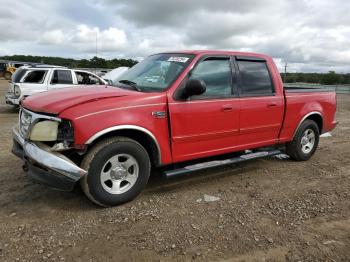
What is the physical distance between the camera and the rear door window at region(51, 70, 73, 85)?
43.1 ft

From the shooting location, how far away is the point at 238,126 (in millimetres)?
5344

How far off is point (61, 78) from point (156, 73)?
9.13 meters

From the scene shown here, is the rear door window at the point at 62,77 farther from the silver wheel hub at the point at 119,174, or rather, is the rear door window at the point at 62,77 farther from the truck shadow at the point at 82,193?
the silver wheel hub at the point at 119,174

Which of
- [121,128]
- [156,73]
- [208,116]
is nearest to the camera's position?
[121,128]

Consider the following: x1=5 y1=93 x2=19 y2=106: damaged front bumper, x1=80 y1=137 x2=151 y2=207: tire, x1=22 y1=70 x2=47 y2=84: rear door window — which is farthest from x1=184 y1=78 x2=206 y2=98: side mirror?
x1=5 y1=93 x2=19 y2=106: damaged front bumper

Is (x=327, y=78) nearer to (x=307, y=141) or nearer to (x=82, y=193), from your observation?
(x=307, y=141)

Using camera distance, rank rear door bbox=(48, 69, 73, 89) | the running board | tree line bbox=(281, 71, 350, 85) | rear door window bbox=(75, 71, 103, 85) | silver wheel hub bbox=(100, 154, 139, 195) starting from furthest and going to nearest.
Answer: tree line bbox=(281, 71, 350, 85) → rear door window bbox=(75, 71, 103, 85) → rear door bbox=(48, 69, 73, 89) → the running board → silver wheel hub bbox=(100, 154, 139, 195)

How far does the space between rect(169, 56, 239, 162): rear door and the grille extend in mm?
1706

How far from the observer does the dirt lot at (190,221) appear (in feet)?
11.2

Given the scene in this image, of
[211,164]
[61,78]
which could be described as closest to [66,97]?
[211,164]

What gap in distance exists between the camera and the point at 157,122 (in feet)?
14.6

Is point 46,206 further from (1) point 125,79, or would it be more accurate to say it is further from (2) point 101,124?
(1) point 125,79

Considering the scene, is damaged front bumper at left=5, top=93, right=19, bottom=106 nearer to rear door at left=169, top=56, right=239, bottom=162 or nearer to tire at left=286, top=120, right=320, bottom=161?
rear door at left=169, top=56, right=239, bottom=162

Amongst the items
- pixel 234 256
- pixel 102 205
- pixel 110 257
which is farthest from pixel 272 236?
pixel 102 205
